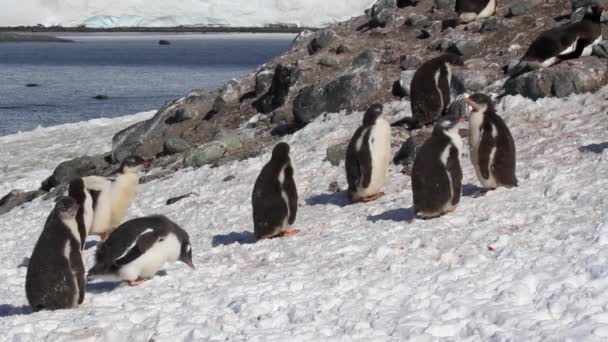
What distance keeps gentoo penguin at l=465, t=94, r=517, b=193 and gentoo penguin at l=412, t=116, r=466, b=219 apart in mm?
351

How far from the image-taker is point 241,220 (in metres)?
8.93

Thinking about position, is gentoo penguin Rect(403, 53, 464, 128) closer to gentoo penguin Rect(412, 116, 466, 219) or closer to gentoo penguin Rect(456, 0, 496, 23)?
gentoo penguin Rect(412, 116, 466, 219)

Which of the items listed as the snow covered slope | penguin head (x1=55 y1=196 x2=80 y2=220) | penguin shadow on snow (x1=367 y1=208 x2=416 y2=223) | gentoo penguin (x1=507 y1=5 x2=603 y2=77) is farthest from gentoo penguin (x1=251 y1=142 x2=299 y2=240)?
the snow covered slope

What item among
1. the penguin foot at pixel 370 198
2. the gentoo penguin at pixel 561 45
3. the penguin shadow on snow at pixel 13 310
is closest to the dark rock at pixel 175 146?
the gentoo penguin at pixel 561 45

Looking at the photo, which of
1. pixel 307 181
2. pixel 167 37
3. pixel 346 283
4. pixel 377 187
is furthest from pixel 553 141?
pixel 167 37

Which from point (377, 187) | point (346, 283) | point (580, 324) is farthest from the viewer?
point (377, 187)

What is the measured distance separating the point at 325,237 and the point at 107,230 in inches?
104

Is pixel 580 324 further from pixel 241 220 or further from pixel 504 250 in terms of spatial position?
pixel 241 220

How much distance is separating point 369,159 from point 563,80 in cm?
257

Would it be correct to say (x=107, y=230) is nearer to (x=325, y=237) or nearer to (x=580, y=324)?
(x=325, y=237)

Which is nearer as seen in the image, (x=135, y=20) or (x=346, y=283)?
(x=346, y=283)

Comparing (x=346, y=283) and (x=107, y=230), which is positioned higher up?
(x=346, y=283)

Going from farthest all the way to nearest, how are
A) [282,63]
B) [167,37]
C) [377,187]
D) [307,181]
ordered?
[167,37]
[282,63]
[307,181]
[377,187]

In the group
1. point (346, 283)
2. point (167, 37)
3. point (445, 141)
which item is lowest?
point (167, 37)
